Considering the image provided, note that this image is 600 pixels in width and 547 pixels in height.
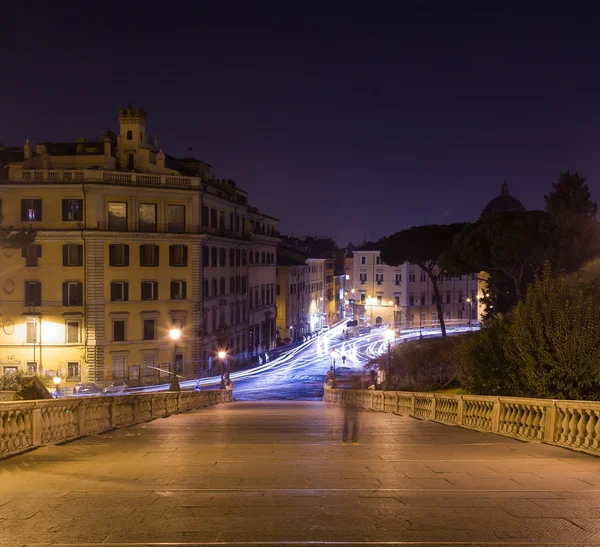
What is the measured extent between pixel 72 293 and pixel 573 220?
3453cm

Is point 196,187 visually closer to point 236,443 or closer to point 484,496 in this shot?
point 236,443

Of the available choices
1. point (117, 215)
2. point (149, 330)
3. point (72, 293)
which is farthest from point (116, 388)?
point (117, 215)

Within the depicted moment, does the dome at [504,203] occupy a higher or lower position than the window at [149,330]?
higher

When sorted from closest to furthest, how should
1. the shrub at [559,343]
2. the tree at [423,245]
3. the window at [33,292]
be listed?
the shrub at [559,343] → the window at [33,292] → the tree at [423,245]

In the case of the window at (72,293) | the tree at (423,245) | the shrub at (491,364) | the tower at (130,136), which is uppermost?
the tower at (130,136)

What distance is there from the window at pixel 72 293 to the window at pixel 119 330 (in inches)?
121

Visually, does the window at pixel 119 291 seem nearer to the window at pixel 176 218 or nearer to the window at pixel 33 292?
the window at pixel 33 292

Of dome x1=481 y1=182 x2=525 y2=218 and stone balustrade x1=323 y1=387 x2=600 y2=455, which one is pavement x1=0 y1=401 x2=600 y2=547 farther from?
dome x1=481 y1=182 x2=525 y2=218

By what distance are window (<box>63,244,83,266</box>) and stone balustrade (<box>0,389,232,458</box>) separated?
104 feet

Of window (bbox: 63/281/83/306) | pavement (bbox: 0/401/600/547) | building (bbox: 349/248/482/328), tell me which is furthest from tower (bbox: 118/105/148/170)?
building (bbox: 349/248/482/328)

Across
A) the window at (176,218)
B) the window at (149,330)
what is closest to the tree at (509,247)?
the window at (176,218)

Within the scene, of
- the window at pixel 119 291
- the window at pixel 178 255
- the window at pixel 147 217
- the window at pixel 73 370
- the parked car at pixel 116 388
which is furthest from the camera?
the window at pixel 178 255

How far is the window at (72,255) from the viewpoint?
48.9 m

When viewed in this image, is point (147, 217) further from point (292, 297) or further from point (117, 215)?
point (292, 297)
